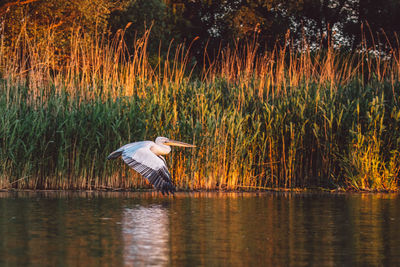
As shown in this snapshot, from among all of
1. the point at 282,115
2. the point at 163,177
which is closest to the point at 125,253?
the point at 163,177

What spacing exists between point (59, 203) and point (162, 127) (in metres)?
2.83

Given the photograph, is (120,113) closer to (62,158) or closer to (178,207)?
(62,158)

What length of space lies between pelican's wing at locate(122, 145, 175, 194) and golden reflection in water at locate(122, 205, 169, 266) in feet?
1.05

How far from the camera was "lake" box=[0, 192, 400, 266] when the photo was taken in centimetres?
589

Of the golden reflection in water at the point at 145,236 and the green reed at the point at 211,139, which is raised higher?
the green reed at the point at 211,139

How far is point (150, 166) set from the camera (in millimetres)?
9227

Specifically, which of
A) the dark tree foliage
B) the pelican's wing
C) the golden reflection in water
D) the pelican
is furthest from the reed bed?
the dark tree foliage

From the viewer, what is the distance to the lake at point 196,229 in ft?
19.3

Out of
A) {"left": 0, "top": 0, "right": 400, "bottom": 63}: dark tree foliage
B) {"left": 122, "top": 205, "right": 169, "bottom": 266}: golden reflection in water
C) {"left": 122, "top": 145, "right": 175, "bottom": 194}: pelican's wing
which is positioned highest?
{"left": 0, "top": 0, "right": 400, "bottom": 63}: dark tree foliage

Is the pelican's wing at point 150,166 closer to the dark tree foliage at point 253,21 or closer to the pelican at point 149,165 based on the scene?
the pelican at point 149,165

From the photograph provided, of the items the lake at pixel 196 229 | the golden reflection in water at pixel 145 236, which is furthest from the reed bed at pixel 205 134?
the golden reflection in water at pixel 145 236

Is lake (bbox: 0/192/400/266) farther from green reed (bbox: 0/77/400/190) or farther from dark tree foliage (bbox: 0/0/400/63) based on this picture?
dark tree foliage (bbox: 0/0/400/63)

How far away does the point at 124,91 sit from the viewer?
12594 mm

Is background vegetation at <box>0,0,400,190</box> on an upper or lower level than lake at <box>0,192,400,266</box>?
upper
